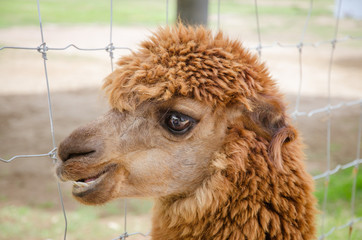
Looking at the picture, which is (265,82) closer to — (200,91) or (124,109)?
(200,91)

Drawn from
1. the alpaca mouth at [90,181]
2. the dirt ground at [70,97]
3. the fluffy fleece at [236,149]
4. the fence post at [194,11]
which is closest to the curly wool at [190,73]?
the fluffy fleece at [236,149]

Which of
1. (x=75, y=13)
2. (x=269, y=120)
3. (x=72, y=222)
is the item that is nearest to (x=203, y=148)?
(x=269, y=120)

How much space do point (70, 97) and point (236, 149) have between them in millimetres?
7390

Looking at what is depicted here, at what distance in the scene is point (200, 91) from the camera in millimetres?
1851

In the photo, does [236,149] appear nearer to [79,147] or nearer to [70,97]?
[79,147]

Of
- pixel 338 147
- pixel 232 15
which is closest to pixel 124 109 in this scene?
pixel 338 147

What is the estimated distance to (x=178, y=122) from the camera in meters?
1.85

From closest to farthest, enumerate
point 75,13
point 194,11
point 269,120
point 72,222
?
point 269,120 < point 194,11 < point 72,222 < point 75,13

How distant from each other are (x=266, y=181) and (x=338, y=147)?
468 centimetres

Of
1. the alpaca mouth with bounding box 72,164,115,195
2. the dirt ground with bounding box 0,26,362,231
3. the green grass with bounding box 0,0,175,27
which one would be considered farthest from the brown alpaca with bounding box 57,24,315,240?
the green grass with bounding box 0,0,175,27

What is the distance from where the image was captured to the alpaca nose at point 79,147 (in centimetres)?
177

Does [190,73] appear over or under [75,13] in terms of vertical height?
under

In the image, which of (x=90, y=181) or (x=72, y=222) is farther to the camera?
(x=72, y=222)

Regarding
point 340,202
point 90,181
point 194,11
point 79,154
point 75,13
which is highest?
point 194,11
